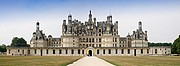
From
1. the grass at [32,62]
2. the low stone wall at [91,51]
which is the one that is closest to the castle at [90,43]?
the low stone wall at [91,51]

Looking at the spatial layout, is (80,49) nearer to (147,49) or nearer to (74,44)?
(74,44)

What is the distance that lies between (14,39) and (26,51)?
31.1 meters

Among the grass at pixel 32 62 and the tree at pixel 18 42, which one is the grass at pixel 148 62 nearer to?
the grass at pixel 32 62

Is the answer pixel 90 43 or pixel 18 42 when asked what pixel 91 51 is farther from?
pixel 18 42

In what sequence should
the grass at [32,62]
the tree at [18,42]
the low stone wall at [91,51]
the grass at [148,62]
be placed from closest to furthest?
the grass at [32,62], the grass at [148,62], the low stone wall at [91,51], the tree at [18,42]

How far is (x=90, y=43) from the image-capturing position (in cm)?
11031

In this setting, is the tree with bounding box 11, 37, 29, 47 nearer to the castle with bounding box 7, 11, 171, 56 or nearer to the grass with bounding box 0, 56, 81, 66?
the castle with bounding box 7, 11, 171, 56

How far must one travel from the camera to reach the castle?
106688mm

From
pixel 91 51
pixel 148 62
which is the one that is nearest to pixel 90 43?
pixel 91 51

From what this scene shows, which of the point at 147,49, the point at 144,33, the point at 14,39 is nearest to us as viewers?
the point at 147,49

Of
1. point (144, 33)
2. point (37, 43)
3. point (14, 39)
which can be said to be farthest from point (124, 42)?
point (14, 39)

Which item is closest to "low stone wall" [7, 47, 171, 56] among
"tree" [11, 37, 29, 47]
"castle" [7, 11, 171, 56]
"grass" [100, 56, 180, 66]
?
"castle" [7, 11, 171, 56]

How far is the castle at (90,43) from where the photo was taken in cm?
10669

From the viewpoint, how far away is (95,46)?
4333 inches
